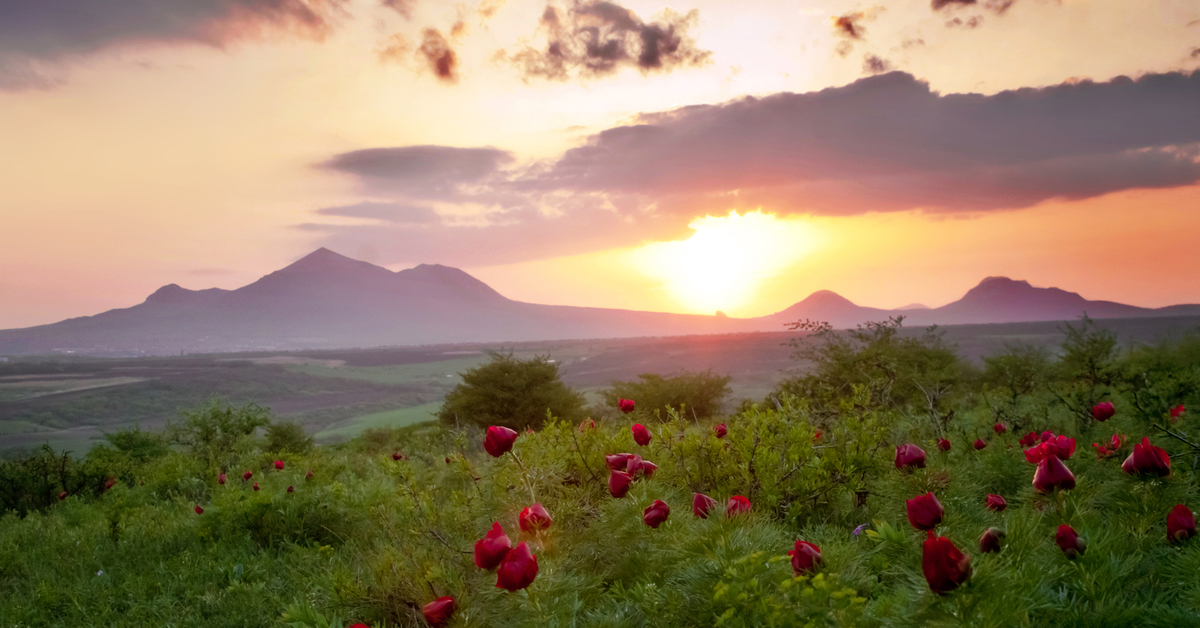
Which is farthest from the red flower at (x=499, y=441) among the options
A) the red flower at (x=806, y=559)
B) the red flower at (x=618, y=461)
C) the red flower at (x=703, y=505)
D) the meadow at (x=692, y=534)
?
the red flower at (x=806, y=559)

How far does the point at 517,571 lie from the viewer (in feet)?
6.94

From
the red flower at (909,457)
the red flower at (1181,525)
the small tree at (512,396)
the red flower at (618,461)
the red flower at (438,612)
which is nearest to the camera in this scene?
the red flower at (1181,525)

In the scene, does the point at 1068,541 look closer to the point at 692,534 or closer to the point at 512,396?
the point at 692,534

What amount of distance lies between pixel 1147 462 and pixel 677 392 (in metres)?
22.7

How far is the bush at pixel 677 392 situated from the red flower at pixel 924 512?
72.4 ft

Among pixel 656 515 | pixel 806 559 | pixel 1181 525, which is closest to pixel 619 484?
pixel 656 515

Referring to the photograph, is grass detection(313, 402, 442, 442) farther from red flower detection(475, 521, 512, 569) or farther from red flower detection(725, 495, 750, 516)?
red flower detection(475, 521, 512, 569)

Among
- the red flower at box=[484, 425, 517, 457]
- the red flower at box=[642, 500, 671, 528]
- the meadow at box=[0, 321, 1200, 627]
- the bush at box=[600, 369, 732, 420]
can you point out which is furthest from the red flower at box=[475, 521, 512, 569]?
the bush at box=[600, 369, 732, 420]

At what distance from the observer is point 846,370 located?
17.4 m

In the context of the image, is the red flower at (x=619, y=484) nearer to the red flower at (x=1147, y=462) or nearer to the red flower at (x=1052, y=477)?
the red flower at (x=1052, y=477)

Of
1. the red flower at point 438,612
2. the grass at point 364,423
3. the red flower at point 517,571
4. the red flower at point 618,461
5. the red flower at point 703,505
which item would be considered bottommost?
the grass at point 364,423

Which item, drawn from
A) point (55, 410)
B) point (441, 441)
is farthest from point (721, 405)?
point (55, 410)

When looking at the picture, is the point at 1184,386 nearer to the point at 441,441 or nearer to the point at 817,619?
the point at 817,619

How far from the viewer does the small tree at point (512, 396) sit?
20.9 m
